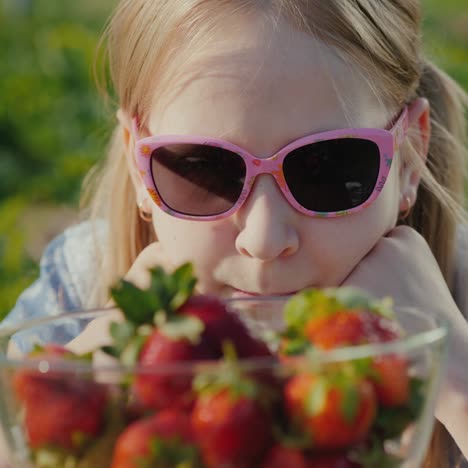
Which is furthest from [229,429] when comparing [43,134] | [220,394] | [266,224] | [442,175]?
[43,134]

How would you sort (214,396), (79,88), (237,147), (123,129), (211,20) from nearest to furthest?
1. (214,396)
2. (237,147)
3. (211,20)
4. (123,129)
5. (79,88)

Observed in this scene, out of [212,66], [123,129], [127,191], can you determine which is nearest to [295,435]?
[212,66]

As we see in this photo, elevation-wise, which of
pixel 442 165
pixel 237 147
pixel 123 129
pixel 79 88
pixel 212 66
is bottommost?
pixel 79 88

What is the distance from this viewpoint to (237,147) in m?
1.67

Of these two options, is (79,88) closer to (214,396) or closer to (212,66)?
(212,66)

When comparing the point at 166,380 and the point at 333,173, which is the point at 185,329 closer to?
the point at 166,380

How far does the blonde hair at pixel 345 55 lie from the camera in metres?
1.79

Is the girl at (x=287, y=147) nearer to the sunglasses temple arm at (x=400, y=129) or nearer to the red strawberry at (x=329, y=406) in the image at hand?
the sunglasses temple arm at (x=400, y=129)

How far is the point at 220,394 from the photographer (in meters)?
0.77

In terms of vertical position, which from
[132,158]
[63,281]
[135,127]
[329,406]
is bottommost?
[63,281]

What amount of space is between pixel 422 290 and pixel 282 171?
331 millimetres

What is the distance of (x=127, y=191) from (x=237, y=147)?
0.76 metres

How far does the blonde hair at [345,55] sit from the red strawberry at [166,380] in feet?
3.40

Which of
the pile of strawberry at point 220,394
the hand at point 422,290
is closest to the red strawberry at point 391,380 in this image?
the pile of strawberry at point 220,394
